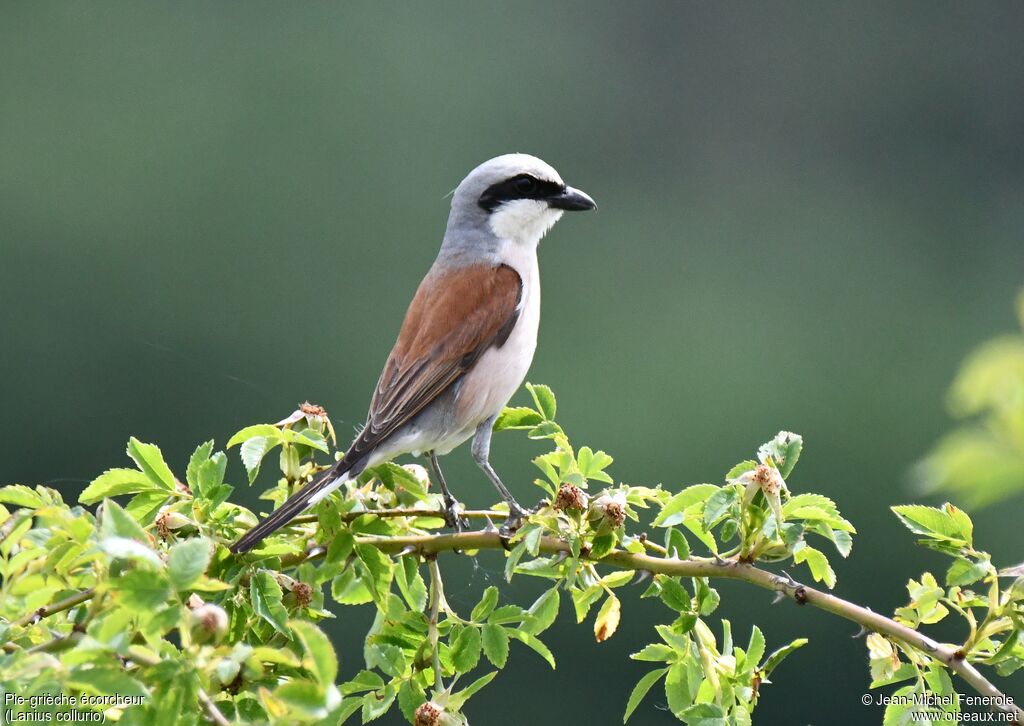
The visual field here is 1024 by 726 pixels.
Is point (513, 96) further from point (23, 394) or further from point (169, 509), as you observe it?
point (169, 509)

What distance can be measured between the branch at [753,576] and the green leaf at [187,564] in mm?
569

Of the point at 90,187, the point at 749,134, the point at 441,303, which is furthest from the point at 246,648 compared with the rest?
the point at 749,134

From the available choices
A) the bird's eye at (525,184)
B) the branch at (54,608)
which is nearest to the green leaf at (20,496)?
the branch at (54,608)

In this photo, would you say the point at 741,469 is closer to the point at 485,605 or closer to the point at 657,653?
the point at 657,653

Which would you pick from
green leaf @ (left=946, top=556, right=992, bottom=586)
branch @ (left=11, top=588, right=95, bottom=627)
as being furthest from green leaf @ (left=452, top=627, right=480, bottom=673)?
green leaf @ (left=946, top=556, right=992, bottom=586)

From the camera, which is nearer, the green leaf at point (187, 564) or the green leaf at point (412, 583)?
the green leaf at point (187, 564)

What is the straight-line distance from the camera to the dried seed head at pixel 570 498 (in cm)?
199

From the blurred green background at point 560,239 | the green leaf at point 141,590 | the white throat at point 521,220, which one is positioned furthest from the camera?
the blurred green background at point 560,239

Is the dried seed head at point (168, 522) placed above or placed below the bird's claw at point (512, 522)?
above

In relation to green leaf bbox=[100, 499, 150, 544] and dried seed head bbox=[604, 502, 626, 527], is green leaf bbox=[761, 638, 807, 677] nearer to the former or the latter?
dried seed head bbox=[604, 502, 626, 527]

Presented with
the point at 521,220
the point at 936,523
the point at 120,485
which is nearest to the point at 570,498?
the point at 936,523

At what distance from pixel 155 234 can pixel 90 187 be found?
1.59m

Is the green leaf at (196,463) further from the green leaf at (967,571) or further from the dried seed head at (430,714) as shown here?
the green leaf at (967,571)

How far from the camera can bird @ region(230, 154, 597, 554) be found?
128 inches
